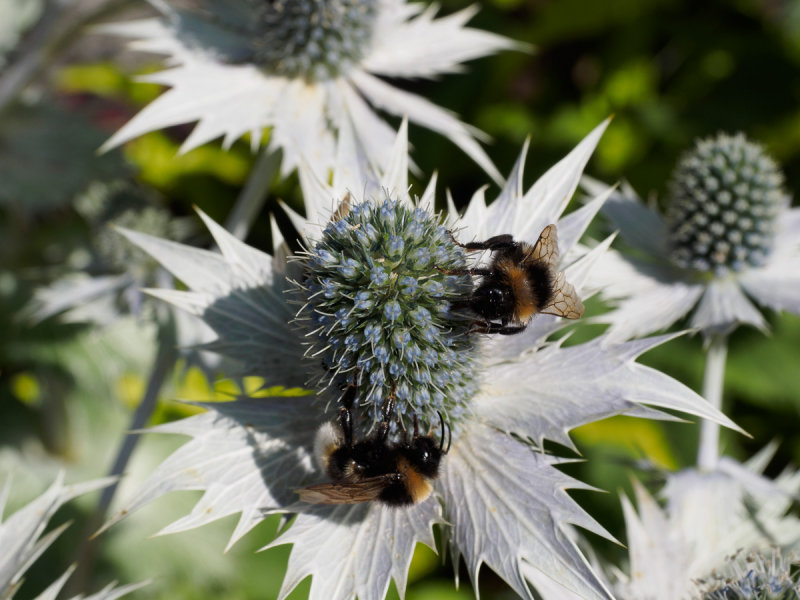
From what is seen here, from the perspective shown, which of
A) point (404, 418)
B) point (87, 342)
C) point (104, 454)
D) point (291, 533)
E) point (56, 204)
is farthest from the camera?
point (104, 454)

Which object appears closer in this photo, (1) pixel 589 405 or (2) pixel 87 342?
(1) pixel 589 405

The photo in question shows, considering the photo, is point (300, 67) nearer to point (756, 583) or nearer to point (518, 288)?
point (518, 288)

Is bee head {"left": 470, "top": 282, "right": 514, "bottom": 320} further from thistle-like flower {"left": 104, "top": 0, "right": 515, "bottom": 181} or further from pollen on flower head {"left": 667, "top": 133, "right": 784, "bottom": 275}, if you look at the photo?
pollen on flower head {"left": 667, "top": 133, "right": 784, "bottom": 275}

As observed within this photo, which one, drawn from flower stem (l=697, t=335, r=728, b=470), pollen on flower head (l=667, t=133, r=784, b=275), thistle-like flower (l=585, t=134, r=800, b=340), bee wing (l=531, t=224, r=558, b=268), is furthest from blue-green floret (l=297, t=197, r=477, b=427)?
pollen on flower head (l=667, t=133, r=784, b=275)

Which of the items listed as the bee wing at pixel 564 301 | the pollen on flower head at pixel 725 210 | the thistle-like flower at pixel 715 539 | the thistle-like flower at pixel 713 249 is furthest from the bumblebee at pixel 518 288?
the pollen on flower head at pixel 725 210

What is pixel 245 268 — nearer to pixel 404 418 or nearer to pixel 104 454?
pixel 404 418

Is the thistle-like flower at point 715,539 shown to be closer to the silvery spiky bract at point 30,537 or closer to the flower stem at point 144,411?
the silvery spiky bract at point 30,537

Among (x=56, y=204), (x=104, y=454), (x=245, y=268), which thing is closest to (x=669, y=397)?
(x=245, y=268)
